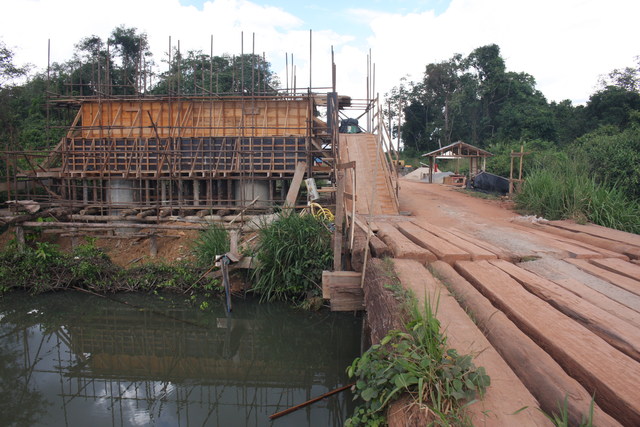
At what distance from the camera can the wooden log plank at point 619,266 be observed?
4141 millimetres

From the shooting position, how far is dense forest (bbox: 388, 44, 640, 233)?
8445 millimetres

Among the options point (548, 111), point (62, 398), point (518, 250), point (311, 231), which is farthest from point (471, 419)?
point (548, 111)

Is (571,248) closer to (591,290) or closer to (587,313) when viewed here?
(591,290)

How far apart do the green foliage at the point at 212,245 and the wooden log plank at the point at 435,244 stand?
4809 millimetres

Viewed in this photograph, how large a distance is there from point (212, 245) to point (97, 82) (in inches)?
521

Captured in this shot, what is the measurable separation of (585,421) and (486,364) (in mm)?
594

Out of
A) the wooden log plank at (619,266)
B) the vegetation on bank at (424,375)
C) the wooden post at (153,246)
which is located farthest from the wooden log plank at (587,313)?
the wooden post at (153,246)

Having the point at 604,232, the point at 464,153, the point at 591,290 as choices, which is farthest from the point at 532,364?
the point at 464,153

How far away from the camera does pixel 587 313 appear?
297cm

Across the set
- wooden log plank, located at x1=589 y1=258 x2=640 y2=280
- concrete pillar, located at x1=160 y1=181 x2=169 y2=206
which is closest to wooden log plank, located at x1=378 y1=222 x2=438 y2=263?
wooden log plank, located at x1=589 y1=258 x2=640 y2=280

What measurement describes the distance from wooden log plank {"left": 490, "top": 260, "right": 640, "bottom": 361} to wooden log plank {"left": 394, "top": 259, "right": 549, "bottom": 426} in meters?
0.74

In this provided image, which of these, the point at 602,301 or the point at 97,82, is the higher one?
the point at 97,82

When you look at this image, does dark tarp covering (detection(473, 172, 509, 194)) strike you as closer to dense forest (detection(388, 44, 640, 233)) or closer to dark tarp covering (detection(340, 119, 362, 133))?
dense forest (detection(388, 44, 640, 233))

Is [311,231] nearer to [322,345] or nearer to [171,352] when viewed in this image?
[322,345]
